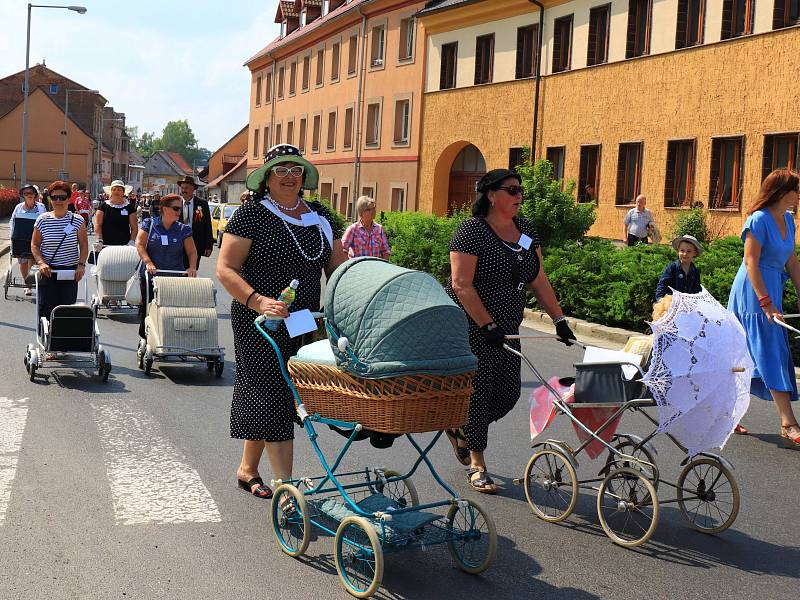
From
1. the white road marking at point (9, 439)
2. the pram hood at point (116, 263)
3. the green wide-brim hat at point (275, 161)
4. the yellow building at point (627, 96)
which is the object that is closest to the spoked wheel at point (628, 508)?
the green wide-brim hat at point (275, 161)

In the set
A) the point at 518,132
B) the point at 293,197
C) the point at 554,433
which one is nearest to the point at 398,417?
the point at 293,197

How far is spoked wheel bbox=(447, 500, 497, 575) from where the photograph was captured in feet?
16.8

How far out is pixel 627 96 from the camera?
96.4ft

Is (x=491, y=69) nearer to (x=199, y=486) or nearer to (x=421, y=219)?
(x=421, y=219)

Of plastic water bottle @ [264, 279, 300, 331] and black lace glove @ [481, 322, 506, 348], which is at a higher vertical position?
plastic water bottle @ [264, 279, 300, 331]

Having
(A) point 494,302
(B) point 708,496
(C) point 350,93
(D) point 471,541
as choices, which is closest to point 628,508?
(B) point 708,496

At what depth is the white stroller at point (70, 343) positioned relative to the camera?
10523mm

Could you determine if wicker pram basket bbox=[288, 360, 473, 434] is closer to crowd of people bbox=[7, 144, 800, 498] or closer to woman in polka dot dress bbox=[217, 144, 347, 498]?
crowd of people bbox=[7, 144, 800, 498]

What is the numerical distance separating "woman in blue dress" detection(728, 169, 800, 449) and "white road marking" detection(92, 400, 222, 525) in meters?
4.59

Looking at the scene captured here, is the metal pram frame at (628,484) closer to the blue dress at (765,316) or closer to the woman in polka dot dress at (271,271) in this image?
the woman in polka dot dress at (271,271)

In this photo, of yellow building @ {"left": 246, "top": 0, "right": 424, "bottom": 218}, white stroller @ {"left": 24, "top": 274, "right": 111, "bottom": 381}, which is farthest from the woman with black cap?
yellow building @ {"left": 246, "top": 0, "right": 424, "bottom": 218}

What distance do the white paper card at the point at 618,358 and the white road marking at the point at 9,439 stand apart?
10.9ft

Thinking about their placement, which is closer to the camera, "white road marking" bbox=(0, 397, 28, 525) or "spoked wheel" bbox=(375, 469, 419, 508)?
"spoked wheel" bbox=(375, 469, 419, 508)

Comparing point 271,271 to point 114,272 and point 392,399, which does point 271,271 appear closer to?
point 392,399
